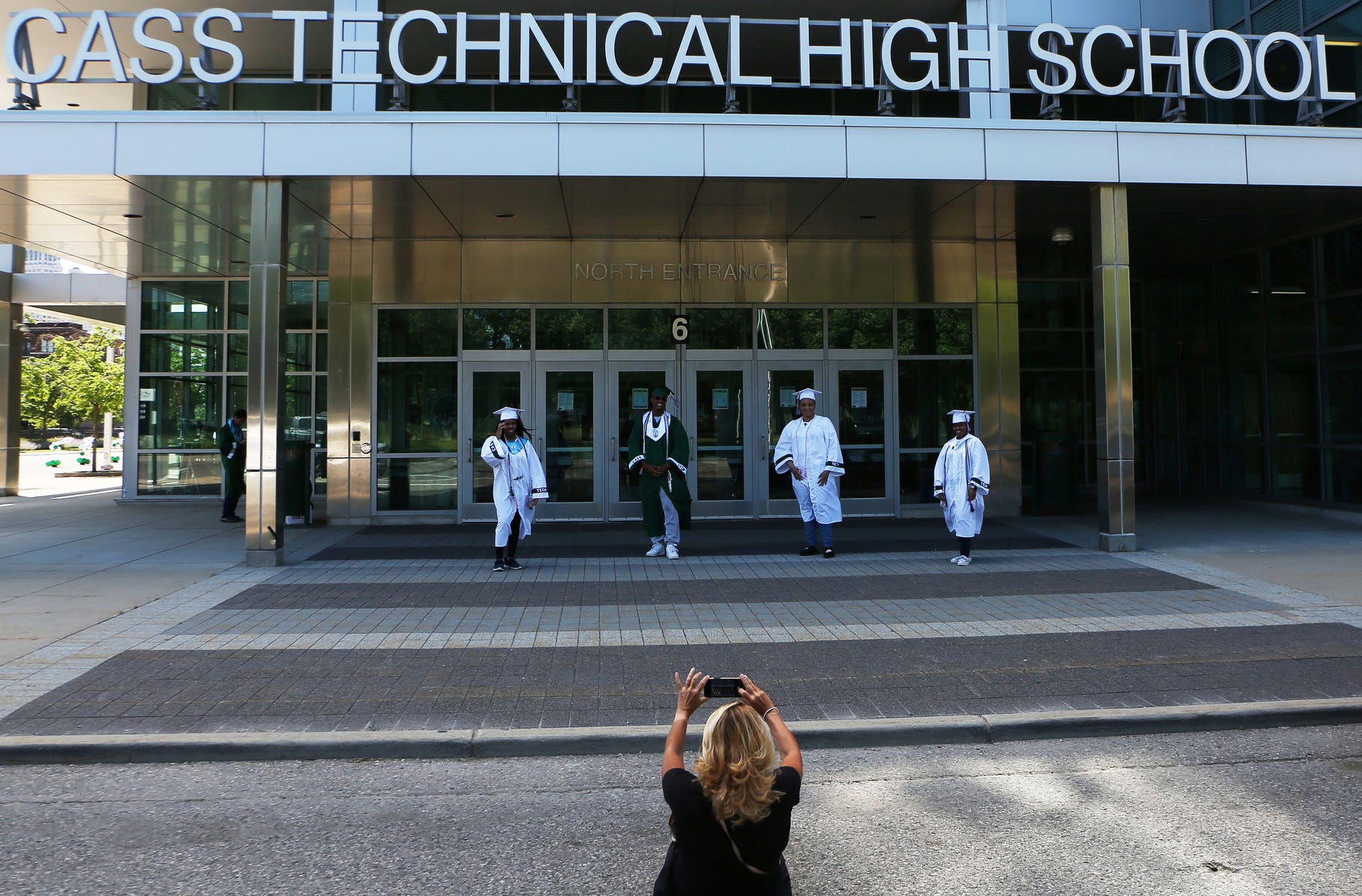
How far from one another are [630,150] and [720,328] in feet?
15.5

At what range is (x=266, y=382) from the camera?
1062 cm

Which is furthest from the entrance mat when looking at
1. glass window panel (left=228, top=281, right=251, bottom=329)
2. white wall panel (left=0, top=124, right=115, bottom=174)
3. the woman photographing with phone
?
the woman photographing with phone

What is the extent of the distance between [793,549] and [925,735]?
6.62 meters

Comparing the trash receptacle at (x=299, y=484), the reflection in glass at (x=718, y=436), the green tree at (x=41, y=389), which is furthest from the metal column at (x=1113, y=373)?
the green tree at (x=41, y=389)

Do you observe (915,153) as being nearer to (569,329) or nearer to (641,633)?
(569,329)

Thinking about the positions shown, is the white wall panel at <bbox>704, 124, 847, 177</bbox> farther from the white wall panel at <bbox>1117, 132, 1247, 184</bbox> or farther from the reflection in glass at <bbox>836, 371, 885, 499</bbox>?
the reflection in glass at <bbox>836, 371, 885, 499</bbox>

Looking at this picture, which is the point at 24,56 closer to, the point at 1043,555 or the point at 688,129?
the point at 688,129

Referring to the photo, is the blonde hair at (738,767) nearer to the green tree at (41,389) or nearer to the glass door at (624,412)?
the glass door at (624,412)

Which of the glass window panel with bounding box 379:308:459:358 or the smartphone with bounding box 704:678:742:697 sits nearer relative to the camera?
the smartphone with bounding box 704:678:742:697

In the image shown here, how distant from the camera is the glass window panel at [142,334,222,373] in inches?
702

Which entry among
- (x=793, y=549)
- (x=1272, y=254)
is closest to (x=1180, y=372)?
(x=1272, y=254)

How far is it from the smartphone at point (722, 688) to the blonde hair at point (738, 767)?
4 cm

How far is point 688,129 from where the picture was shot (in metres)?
10.5

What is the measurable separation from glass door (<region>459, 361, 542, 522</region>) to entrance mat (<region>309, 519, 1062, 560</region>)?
38 cm
